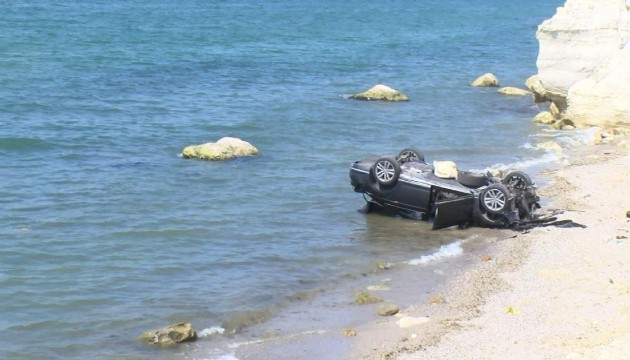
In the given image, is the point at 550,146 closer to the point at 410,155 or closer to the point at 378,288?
the point at 410,155

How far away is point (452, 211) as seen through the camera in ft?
76.0

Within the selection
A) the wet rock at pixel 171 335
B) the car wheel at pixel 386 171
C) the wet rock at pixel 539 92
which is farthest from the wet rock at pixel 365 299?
the wet rock at pixel 539 92

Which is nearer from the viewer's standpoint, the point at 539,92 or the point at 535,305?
the point at 535,305

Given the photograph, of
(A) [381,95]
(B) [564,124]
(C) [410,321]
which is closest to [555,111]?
(B) [564,124]

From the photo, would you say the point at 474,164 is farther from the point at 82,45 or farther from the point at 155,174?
the point at 82,45

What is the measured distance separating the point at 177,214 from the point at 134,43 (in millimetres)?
35693

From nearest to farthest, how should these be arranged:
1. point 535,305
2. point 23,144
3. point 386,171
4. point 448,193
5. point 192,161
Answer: point 535,305 < point 448,193 < point 386,171 < point 192,161 < point 23,144

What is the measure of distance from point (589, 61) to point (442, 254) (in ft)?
56.0

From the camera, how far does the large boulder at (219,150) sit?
3025 cm

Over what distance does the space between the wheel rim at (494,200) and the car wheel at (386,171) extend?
2.14m

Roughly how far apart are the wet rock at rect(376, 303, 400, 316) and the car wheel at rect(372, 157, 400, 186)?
601 centimetres

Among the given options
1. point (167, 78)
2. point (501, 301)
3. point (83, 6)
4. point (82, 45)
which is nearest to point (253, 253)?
point (501, 301)

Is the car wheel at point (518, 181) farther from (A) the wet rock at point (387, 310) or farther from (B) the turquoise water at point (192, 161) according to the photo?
(A) the wet rock at point (387, 310)

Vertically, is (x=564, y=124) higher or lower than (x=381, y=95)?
lower
